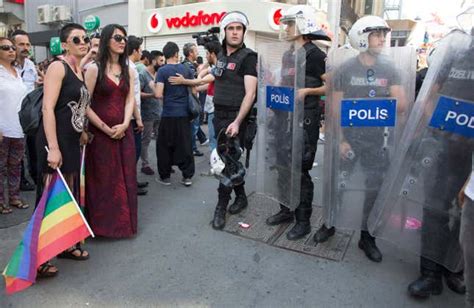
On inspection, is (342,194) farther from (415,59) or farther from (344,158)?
(415,59)

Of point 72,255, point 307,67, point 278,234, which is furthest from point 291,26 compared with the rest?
point 72,255

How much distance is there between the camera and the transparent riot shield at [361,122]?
2.79m

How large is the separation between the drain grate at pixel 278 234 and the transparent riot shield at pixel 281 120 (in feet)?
1.05

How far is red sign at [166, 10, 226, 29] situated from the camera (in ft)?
44.5

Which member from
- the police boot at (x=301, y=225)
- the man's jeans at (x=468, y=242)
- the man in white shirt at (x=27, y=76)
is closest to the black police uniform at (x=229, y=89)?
the police boot at (x=301, y=225)

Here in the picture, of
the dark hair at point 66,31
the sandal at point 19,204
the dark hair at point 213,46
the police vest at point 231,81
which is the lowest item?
the sandal at point 19,204

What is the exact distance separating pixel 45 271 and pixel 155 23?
1370 centimetres

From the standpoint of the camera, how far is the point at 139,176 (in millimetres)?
5410

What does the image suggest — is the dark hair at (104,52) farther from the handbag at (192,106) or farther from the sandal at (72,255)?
the handbag at (192,106)

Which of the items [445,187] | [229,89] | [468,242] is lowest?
[468,242]

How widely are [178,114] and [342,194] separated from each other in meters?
2.53

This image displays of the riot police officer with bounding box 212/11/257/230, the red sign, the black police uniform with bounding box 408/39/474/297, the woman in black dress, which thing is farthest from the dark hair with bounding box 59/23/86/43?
the red sign

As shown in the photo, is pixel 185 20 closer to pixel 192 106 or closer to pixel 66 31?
pixel 192 106

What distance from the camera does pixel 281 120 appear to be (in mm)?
3338
